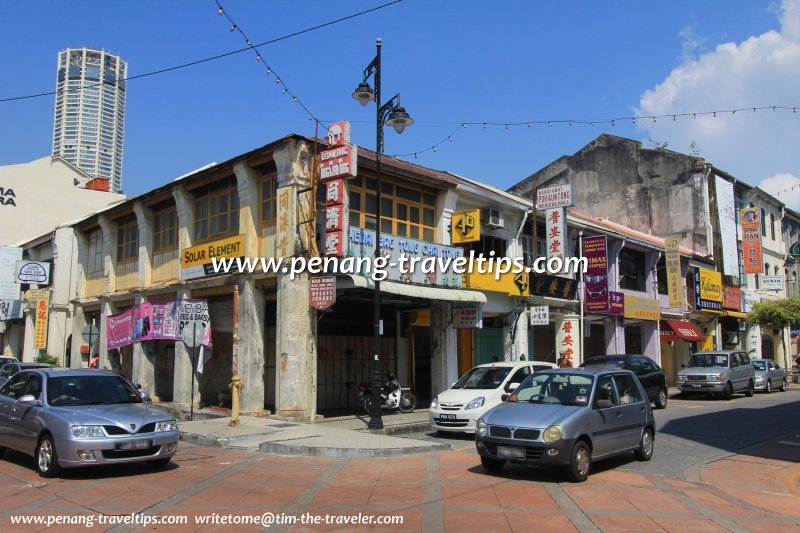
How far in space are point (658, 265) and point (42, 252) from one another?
1318 inches

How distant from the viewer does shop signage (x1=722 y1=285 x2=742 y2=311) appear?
37791 mm

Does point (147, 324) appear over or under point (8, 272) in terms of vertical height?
under

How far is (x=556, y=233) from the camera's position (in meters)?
24.8

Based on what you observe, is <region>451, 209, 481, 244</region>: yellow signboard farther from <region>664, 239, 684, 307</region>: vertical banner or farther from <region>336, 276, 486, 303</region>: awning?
<region>664, 239, 684, 307</region>: vertical banner

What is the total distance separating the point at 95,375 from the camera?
1079cm

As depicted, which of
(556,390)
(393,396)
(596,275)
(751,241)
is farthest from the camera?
(751,241)

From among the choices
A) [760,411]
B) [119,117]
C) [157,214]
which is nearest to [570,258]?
[760,411]

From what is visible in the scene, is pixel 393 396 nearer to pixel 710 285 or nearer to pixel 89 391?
pixel 89 391

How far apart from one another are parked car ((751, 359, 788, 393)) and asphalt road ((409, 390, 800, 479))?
13.2ft

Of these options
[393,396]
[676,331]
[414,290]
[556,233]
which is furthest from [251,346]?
[676,331]

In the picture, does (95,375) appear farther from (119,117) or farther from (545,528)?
(119,117)

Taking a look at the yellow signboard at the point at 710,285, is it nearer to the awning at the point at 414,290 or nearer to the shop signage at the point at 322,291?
the awning at the point at 414,290

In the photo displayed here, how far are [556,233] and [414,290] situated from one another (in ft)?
28.5

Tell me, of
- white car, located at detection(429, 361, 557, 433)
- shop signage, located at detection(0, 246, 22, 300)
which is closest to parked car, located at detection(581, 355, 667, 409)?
white car, located at detection(429, 361, 557, 433)
